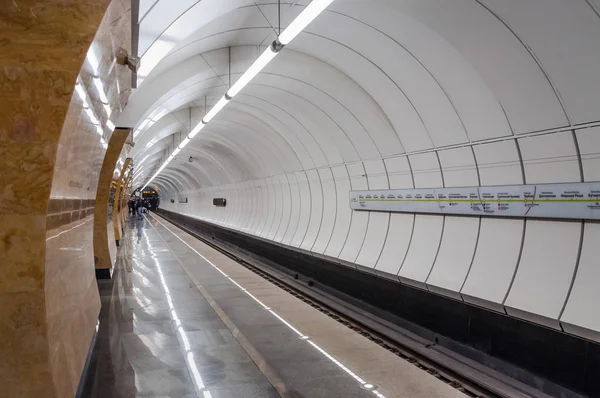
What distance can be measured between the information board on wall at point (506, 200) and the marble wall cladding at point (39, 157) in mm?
5556

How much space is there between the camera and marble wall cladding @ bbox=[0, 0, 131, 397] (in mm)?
2861

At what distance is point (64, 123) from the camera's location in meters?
3.05

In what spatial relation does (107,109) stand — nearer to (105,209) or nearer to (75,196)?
(75,196)

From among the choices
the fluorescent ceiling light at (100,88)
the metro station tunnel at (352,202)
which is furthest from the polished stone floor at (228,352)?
the fluorescent ceiling light at (100,88)

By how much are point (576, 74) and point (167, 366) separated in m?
5.88

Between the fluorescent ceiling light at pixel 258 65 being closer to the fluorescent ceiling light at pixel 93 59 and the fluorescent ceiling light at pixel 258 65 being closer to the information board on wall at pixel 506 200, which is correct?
the fluorescent ceiling light at pixel 93 59

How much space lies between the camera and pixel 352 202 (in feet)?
41.2

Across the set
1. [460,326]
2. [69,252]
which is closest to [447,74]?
[460,326]

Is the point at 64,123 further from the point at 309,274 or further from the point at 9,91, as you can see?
the point at 309,274

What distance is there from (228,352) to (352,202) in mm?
7139

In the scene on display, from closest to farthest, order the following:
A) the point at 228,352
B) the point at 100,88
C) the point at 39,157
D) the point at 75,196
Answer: the point at 39,157, the point at 100,88, the point at 75,196, the point at 228,352

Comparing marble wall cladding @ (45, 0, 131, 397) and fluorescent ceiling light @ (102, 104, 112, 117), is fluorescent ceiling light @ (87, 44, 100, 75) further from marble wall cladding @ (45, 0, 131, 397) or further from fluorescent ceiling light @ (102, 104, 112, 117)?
fluorescent ceiling light @ (102, 104, 112, 117)

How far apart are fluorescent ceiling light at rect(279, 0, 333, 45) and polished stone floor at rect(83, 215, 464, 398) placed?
3933mm

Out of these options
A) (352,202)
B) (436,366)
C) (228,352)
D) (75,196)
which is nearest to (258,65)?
(75,196)
